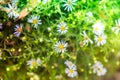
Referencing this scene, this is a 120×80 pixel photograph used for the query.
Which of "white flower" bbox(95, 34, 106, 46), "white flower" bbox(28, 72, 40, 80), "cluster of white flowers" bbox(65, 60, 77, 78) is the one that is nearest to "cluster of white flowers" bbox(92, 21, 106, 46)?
"white flower" bbox(95, 34, 106, 46)

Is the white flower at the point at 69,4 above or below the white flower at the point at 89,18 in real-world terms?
above

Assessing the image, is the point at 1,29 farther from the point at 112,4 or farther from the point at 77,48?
the point at 112,4

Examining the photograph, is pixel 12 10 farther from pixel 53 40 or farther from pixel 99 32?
pixel 99 32

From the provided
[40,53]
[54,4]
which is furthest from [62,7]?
[40,53]

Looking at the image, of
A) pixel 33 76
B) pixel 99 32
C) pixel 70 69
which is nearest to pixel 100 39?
pixel 99 32

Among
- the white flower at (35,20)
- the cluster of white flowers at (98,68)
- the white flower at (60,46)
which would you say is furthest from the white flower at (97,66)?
the white flower at (35,20)

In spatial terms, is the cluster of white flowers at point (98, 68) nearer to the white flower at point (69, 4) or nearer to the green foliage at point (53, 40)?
the green foliage at point (53, 40)
